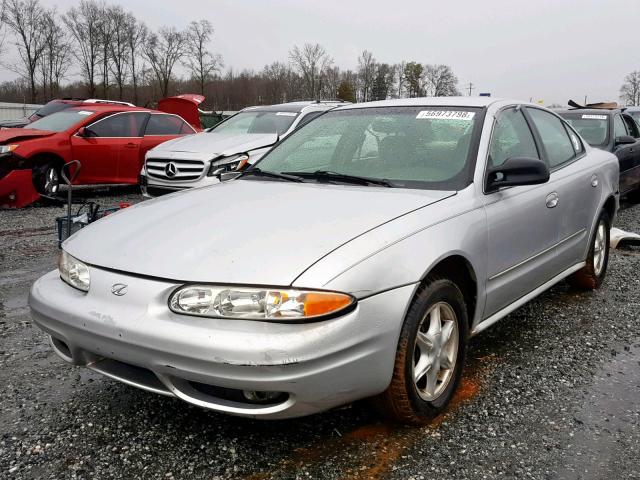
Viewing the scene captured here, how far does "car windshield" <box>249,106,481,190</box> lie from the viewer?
10.0ft

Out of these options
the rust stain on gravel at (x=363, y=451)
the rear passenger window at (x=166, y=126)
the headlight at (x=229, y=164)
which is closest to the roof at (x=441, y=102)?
the rust stain on gravel at (x=363, y=451)

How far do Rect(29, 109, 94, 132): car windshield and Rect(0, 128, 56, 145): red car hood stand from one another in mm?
307

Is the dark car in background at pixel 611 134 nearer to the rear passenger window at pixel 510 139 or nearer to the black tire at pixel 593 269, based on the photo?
the black tire at pixel 593 269

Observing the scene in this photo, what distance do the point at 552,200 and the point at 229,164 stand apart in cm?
481

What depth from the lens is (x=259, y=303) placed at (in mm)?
2078

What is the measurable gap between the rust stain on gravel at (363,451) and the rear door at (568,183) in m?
1.64

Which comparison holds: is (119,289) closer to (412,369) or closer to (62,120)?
(412,369)

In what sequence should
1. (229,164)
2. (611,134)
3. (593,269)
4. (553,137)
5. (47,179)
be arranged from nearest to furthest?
(553,137) < (593,269) < (229,164) < (611,134) < (47,179)

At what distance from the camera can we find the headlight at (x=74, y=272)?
2.46 metres

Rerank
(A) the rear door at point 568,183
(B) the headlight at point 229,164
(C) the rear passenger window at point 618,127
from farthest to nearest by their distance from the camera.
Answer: (C) the rear passenger window at point 618,127
(B) the headlight at point 229,164
(A) the rear door at point 568,183

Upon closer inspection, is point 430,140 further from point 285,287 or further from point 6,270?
point 6,270

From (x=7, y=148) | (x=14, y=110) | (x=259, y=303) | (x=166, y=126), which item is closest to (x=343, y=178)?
(x=259, y=303)

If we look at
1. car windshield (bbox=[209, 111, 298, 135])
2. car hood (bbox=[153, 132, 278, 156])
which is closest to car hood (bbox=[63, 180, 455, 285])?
car hood (bbox=[153, 132, 278, 156])

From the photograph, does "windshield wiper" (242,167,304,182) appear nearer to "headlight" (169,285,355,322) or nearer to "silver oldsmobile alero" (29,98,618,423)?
"silver oldsmobile alero" (29,98,618,423)
